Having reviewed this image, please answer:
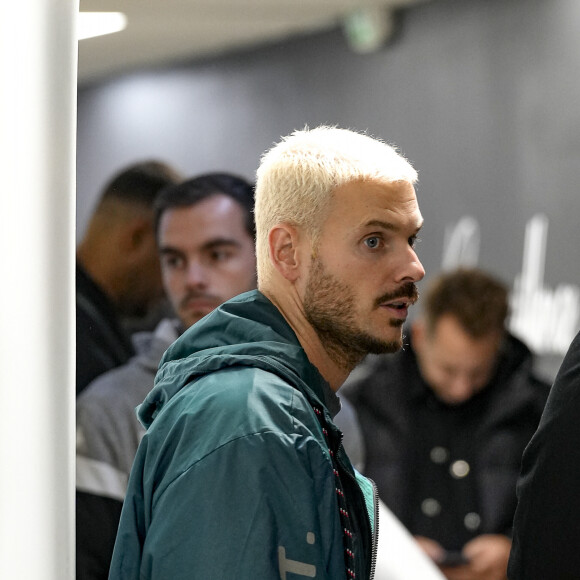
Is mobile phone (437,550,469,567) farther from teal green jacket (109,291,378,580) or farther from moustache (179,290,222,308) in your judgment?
teal green jacket (109,291,378,580)

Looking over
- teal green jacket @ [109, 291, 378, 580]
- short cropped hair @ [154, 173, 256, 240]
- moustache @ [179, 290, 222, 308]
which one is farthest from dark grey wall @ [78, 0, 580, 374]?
teal green jacket @ [109, 291, 378, 580]

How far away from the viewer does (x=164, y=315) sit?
10.7 feet

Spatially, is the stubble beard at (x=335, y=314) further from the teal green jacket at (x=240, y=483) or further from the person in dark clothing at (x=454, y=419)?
the person in dark clothing at (x=454, y=419)

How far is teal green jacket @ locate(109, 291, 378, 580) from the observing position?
105 cm

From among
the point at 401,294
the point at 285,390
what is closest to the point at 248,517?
the point at 285,390

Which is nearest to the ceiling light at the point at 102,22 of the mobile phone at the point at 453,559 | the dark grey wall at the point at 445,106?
the dark grey wall at the point at 445,106

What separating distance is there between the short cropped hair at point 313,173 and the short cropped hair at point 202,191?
1795mm

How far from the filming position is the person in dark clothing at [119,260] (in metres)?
3.26

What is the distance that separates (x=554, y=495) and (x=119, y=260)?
226 cm

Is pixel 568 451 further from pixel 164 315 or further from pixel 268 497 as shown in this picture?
pixel 164 315

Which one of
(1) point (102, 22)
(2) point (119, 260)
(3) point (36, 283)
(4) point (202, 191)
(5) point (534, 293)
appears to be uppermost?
(1) point (102, 22)

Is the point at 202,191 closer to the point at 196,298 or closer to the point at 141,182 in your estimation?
the point at 141,182

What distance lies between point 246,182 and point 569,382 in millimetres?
2128

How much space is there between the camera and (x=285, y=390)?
1132mm
